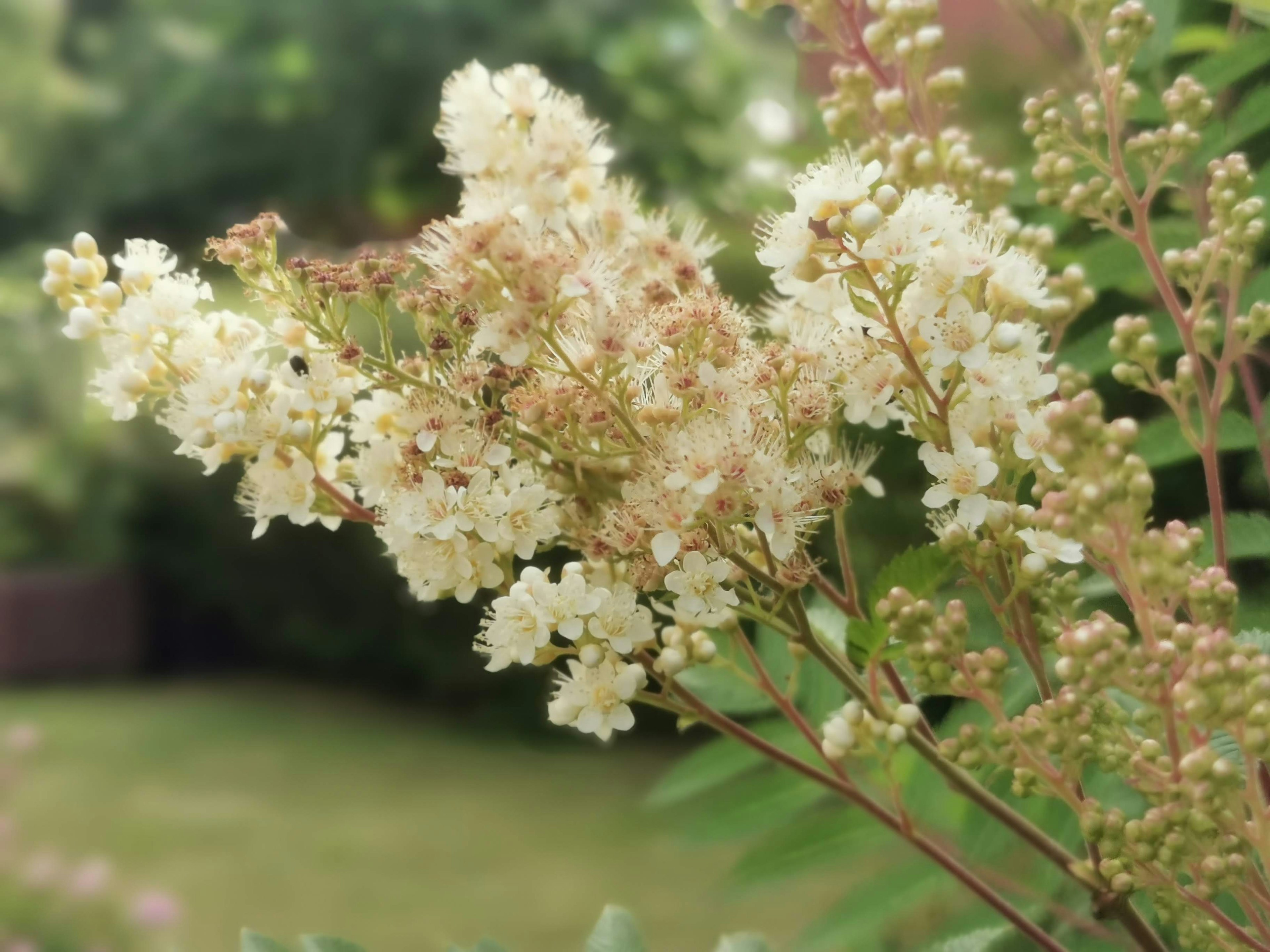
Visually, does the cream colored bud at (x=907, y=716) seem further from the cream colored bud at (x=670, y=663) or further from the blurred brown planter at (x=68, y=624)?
the blurred brown planter at (x=68, y=624)

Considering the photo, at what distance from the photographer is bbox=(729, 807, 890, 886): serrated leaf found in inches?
25.7

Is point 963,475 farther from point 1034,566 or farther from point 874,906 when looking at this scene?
point 874,906

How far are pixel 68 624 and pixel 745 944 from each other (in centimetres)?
556

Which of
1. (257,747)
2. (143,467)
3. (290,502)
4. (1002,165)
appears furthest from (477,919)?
(143,467)

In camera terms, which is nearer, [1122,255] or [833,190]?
[833,190]

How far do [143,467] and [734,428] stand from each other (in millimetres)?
5276

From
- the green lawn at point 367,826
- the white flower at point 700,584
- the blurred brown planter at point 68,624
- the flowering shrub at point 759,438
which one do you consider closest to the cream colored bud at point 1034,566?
the flowering shrub at point 759,438

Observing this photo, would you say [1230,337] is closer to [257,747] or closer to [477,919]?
[477,919]

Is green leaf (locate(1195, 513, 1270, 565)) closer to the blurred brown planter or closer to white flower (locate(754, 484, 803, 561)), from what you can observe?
white flower (locate(754, 484, 803, 561))

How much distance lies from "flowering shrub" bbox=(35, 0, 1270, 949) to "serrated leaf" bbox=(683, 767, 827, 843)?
24cm

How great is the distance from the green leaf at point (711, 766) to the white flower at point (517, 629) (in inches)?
12.7

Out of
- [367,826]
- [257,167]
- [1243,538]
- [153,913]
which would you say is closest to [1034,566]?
[1243,538]

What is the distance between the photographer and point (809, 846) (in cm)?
67

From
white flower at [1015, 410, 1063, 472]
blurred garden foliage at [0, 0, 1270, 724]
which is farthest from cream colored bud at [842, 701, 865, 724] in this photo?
blurred garden foliage at [0, 0, 1270, 724]
